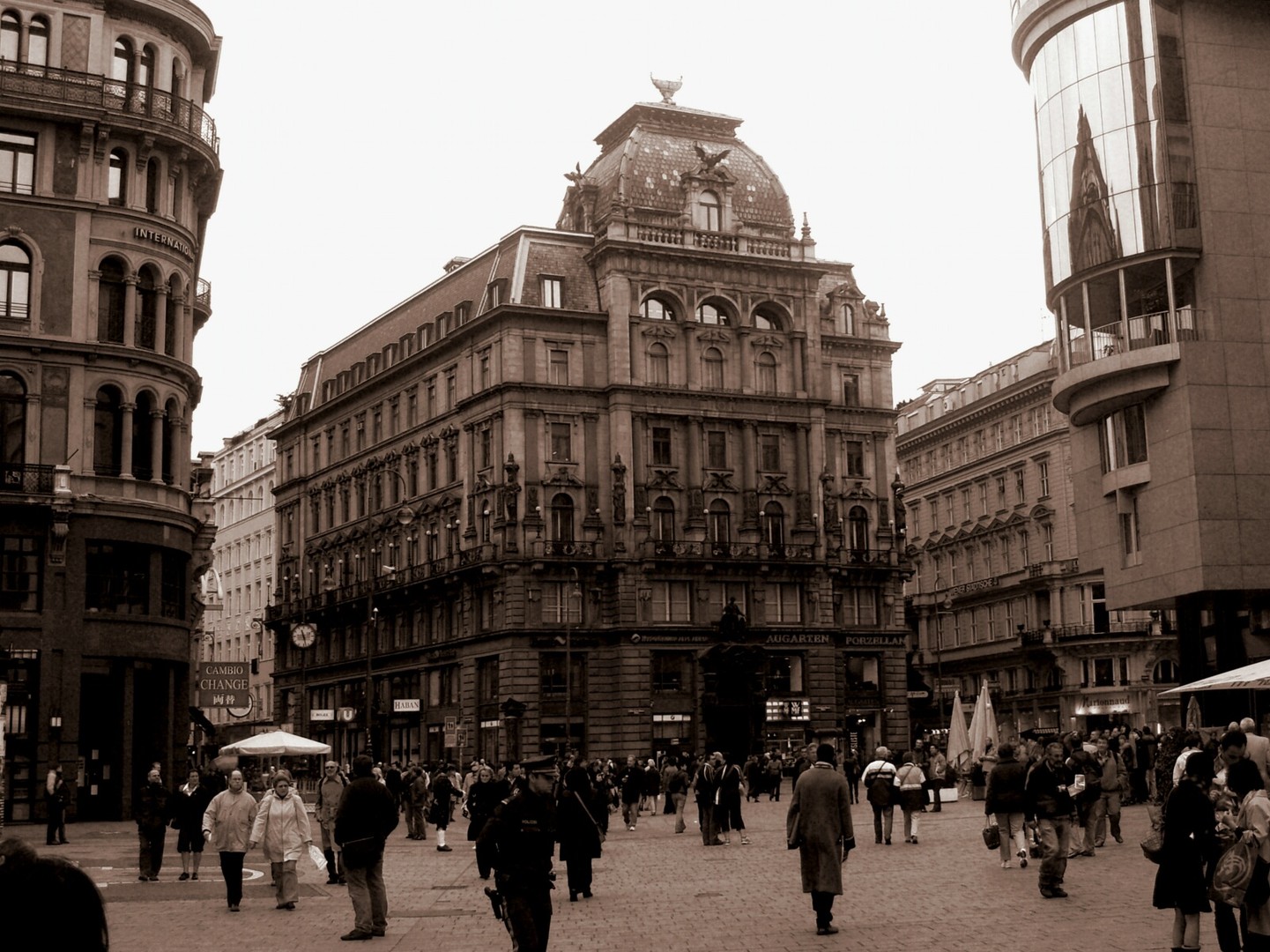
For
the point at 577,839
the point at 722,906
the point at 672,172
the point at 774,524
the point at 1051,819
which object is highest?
the point at 672,172

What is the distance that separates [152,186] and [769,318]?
4380 centimetres

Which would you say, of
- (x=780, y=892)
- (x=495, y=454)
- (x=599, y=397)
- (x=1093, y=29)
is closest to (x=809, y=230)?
(x=599, y=397)

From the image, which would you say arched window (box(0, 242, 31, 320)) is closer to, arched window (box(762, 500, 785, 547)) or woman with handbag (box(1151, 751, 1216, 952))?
woman with handbag (box(1151, 751, 1216, 952))

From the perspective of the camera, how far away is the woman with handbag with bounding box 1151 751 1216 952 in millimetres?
13320

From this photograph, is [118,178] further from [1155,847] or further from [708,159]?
[708,159]

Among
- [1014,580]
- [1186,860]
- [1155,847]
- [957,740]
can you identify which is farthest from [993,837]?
[1014,580]

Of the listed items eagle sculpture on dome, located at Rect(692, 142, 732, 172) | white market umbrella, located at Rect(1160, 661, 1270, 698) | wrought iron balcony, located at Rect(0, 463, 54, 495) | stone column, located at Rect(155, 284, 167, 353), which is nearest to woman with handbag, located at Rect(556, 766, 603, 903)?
white market umbrella, located at Rect(1160, 661, 1270, 698)

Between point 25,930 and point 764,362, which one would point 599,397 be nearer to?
point 764,362

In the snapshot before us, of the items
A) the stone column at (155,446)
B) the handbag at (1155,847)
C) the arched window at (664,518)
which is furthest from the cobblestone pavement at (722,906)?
the arched window at (664,518)

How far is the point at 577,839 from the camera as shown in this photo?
2123 centimetres

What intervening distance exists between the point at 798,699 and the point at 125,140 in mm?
46627

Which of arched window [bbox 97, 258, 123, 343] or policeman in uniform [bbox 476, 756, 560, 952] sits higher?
arched window [bbox 97, 258, 123, 343]

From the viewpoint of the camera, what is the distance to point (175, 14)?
4741 cm

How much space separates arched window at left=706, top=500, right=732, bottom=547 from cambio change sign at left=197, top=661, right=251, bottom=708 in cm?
4712
